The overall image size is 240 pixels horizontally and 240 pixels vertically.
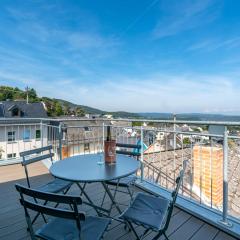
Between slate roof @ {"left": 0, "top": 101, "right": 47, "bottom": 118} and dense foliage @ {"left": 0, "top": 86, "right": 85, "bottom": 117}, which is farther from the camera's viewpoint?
dense foliage @ {"left": 0, "top": 86, "right": 85, "bottom": 117}

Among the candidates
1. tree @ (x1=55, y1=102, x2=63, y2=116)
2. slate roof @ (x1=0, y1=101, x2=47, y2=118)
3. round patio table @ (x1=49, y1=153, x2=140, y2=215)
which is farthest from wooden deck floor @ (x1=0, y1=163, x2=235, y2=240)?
tree @ (x1=55, y1=102, x2=63, y2=116)

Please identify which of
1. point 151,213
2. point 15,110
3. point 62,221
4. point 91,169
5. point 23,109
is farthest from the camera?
point 23,109

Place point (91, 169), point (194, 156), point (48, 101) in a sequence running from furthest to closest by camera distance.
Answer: point (48, 101) → point (194, 156) → point (91, 169)

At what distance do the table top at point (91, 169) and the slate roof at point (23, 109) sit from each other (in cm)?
2271

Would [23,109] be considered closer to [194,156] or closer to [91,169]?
[194,156]

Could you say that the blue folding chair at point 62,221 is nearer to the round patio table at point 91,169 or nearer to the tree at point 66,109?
the round patio table at point 91,169

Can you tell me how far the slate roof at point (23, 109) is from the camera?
71.9 feet

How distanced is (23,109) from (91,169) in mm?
24158

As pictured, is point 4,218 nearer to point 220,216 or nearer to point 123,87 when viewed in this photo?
point 220,216

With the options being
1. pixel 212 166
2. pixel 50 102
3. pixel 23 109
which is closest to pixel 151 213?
pixel 212 166

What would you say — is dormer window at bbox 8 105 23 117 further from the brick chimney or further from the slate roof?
the brick chimney

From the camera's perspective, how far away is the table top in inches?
67.5

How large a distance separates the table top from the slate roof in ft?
74.5

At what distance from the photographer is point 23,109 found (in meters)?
23.3
